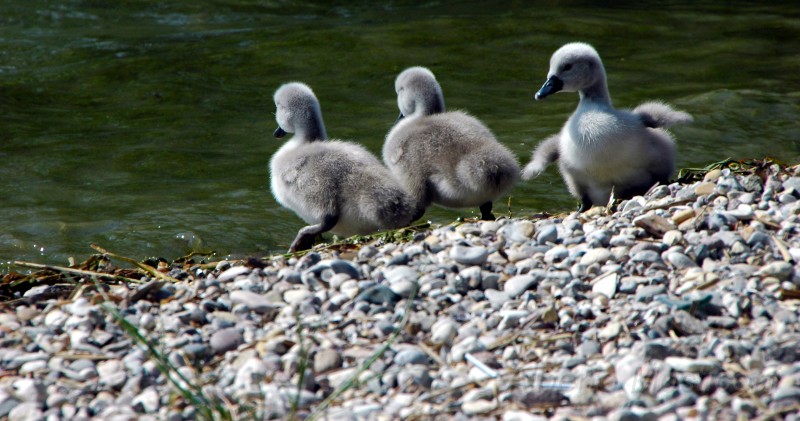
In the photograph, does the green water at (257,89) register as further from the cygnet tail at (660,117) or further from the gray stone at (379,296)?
the gray stone at (379,296)

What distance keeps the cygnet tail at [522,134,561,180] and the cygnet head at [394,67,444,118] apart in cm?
90

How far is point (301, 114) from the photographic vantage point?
7.34 m

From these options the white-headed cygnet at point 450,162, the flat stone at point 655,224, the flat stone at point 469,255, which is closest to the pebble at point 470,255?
the flat stone at point 469,255

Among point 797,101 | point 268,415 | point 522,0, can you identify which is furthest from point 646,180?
point 522,0

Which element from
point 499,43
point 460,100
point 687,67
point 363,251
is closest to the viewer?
point 363,251

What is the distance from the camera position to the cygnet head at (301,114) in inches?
289

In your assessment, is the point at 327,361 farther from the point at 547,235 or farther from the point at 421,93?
the point at 421,93

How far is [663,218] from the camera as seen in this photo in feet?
17.5

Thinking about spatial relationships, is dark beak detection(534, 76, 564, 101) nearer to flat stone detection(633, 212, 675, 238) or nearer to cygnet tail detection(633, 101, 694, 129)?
cygnet tail detection(633, 101, 694, 129)

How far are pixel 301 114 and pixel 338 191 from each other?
964mm

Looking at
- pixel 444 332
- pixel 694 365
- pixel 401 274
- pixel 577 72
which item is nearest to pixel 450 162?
pixel 577 72

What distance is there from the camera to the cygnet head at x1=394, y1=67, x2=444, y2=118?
7566 mm

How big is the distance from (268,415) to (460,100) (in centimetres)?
928

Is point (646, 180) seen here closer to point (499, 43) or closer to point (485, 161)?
point (485, 161)
